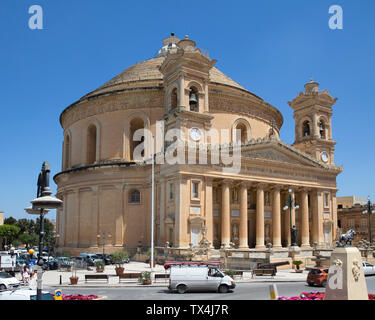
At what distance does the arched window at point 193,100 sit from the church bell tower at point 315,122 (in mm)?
17030

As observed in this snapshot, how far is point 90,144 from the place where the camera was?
173 ft

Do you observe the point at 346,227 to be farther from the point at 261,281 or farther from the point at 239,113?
the point at 261,281

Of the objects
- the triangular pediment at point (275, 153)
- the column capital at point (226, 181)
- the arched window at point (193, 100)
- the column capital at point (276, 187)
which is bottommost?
the column capital at point (276, 187)

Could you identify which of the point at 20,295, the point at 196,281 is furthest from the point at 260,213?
the point at 20,295

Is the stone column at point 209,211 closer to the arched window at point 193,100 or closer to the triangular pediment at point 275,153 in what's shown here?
the triangular pediment at point 275,153

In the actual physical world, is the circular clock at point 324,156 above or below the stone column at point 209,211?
above

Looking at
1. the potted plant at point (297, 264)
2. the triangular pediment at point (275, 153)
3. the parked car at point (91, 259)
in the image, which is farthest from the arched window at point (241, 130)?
the parked car at point (91, 259)

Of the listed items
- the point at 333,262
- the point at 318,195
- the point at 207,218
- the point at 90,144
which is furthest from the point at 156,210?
the point at 333,262

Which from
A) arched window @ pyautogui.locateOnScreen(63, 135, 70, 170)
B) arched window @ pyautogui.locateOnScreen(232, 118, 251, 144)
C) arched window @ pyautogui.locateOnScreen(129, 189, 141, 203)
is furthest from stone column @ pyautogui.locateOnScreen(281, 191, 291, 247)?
arched window @ pyautogui.locateOnScreen(63, 135, 70, 170)

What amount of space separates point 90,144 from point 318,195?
91.2ft

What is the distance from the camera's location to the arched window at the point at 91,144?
5228 cm

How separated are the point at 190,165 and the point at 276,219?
1191 cm

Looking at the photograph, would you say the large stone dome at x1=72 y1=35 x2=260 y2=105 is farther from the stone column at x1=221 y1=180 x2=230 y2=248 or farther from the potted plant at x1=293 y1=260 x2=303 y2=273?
the potted plant at x1=293 y1=260 x2=303 y2=273

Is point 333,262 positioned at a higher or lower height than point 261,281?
higher
